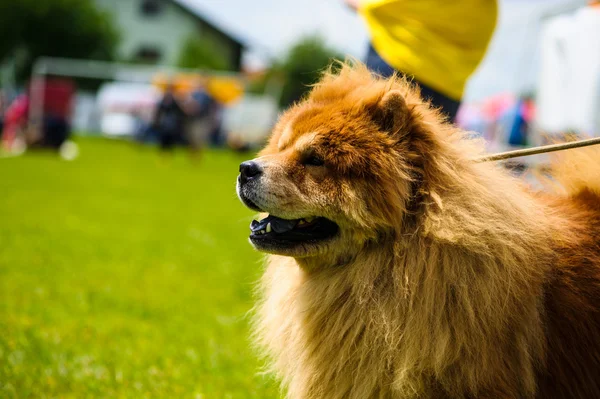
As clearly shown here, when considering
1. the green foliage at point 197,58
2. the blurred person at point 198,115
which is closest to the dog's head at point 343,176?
the blurred person at point 198,115

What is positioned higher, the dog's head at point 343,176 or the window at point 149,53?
the dog's head at point 343,176

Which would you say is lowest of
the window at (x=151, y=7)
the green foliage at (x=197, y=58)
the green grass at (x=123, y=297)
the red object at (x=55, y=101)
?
the red object at (x=55, y=101)

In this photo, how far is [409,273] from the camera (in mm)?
2379

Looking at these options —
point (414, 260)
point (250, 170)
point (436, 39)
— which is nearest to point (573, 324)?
point (414, 260)

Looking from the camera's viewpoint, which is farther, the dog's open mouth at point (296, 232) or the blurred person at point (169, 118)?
the blurred person at point (169, 118)

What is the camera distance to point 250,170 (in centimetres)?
255

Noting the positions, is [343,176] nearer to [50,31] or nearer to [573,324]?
[573,324]

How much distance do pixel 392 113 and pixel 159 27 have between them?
54.3 m

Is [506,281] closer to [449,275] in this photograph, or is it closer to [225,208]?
[449,275]

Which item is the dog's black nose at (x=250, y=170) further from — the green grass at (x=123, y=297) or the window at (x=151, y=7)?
the window at (x=151, y=7)

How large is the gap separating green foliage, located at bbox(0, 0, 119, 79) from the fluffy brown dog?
38278mm

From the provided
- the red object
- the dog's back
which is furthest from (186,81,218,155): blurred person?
the dog's back

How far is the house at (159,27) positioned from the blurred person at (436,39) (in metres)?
50.0

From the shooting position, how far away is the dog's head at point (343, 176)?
2.45 metres
